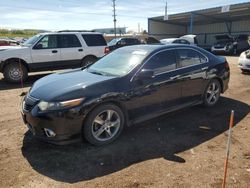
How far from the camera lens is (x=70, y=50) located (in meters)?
10.6

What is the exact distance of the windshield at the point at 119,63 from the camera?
15.9 ft

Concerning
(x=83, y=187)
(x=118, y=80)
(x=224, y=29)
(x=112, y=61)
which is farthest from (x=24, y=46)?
(x=224, y=29)

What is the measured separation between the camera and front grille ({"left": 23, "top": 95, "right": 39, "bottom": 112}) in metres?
4.15

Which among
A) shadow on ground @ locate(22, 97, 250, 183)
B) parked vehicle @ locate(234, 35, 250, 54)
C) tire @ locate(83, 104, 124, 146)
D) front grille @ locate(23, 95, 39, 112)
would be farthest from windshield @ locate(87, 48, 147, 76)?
parked vehicle @ locate(234, 35, 250, 54)

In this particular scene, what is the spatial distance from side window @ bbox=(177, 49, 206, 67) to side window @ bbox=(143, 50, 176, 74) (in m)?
0.21

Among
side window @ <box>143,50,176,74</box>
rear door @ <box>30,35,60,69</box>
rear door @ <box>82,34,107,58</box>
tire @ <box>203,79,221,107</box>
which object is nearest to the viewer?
side window @ <box>143,50,176,74</box>

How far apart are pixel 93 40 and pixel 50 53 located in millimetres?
1978

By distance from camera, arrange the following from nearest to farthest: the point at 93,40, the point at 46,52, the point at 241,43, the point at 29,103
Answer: the point at 29,103 → the point at 46,52 → the point at 93,40 → the point at 241,43

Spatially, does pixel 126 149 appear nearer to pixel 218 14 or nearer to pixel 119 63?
pixel 119 63

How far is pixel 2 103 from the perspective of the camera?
23.3 ft

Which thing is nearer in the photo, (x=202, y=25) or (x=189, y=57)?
(x=189, y=57)

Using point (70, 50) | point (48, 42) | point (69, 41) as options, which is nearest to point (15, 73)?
point (48, 42)

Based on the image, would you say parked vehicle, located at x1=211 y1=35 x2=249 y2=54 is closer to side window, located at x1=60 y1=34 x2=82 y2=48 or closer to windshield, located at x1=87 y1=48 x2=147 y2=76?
side window, located at x1=60 y1=34 x2=82 y2=48

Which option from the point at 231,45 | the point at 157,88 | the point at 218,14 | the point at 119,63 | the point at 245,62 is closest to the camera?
the point at 157,88
